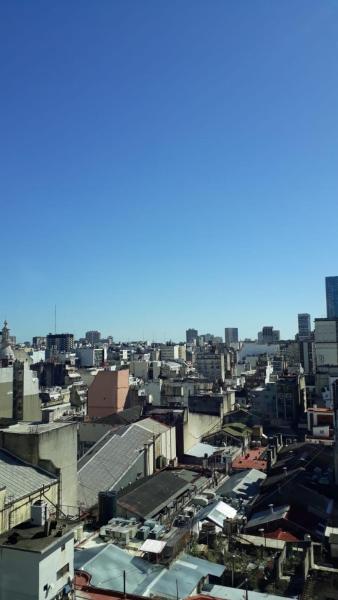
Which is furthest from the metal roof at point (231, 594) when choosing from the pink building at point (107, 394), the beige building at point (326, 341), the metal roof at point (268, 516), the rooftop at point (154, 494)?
the beige building at point (326, 341)

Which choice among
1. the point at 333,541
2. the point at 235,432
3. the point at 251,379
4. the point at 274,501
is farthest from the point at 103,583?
the point at 251,379

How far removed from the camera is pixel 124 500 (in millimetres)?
34250

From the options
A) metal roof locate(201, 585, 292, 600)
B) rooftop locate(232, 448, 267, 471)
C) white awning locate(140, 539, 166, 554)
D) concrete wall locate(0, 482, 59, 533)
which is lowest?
rooftop locate(232, 448, 267, 471)

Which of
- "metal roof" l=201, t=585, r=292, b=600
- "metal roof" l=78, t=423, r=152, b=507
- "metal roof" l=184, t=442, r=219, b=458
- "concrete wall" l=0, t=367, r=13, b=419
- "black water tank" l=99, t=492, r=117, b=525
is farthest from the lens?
"concrete wall" l=0, t=367, r=13, b=419

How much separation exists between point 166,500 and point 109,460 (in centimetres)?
932

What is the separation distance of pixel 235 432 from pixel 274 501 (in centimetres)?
2498

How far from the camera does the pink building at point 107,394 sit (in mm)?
72562

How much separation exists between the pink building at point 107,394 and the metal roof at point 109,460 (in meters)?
23.2

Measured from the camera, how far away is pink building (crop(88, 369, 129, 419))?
238ft

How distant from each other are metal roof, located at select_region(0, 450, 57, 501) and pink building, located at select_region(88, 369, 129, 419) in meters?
41.8

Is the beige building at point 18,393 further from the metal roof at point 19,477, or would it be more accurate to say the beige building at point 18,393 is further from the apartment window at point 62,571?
the apartment window at point 62,571

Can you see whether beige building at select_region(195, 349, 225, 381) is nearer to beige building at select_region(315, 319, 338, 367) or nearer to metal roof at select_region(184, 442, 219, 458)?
beige building at select_region(315, 319, 338, 367)

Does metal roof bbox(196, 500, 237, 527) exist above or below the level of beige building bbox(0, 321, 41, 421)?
below

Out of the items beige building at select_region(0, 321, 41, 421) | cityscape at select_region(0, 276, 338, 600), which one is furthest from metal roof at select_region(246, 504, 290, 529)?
beige building at select_region(0, 321, 41, 421)
